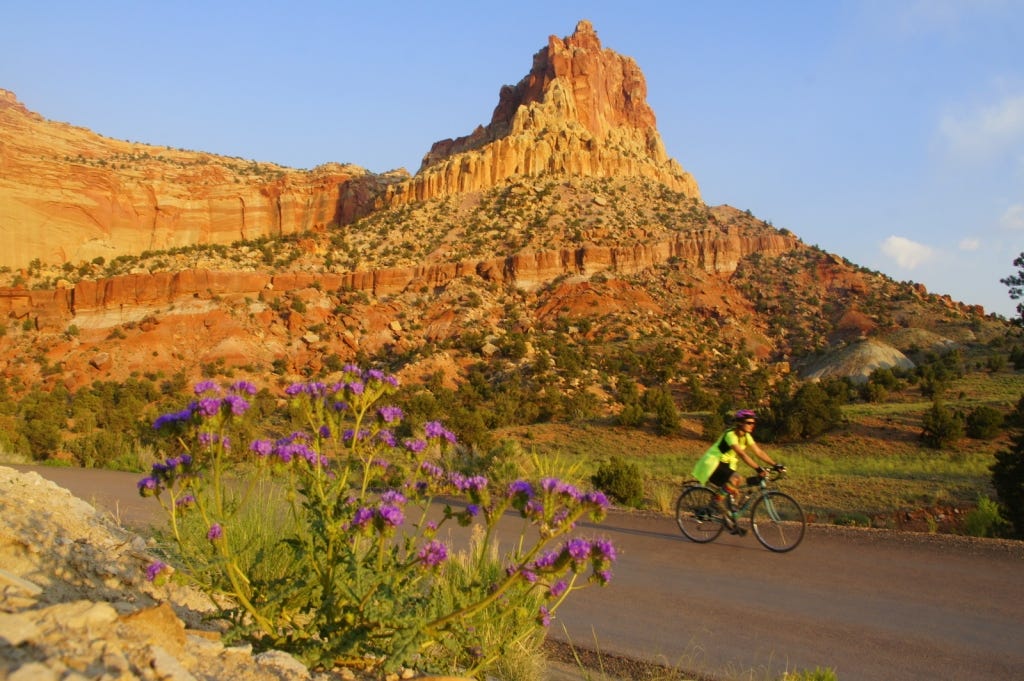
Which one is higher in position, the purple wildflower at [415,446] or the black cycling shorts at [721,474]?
the purple wildflower at [415,446]

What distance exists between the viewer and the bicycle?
8.40 metres

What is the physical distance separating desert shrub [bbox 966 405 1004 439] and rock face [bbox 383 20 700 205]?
5558cm

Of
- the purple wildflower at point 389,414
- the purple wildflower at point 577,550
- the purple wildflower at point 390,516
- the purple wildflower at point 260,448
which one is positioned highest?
the purple wildflower at point 389,414

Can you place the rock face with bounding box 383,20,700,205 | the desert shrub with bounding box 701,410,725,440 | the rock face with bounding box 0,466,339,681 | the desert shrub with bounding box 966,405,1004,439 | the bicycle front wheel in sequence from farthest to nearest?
1. the rock face with bounding box 383,20,700,205
2. the desert shrub with bounding box 701,410,725,440
3. the desert shrub with bounding box 966,405,1004,439
4. the bicycle front wheel
5. the rock face with bounding box 0,466,339,681

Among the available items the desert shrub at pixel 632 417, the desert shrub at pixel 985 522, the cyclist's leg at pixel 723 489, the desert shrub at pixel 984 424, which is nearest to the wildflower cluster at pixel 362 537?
the cyclist's leg at pixel 723 489

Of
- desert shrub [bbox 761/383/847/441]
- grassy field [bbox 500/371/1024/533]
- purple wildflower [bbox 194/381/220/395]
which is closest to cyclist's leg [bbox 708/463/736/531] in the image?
grassy field [bbox 500/371/1024/533]

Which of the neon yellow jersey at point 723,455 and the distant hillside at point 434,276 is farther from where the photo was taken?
the distant hillside at point 434,276

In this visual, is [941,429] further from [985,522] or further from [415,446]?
[415,446]

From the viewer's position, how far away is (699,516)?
29.1 ft

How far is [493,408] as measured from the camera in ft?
107

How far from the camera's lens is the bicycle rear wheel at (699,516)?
29.1 feet

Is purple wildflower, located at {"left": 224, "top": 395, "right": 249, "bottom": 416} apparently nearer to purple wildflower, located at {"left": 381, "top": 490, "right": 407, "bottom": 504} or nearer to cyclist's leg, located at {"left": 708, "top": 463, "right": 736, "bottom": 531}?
purple wildflower, located at {"left": 381, "top": 490, "right": 407, "bottom": 504}

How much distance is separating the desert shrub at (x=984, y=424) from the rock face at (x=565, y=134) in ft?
182

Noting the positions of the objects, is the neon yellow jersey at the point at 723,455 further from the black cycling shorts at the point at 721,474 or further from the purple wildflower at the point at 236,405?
the purple wildflower at the point at 236,405
